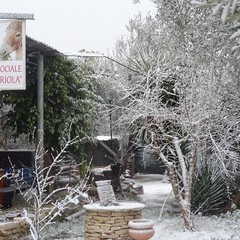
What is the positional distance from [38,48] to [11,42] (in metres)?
1.83

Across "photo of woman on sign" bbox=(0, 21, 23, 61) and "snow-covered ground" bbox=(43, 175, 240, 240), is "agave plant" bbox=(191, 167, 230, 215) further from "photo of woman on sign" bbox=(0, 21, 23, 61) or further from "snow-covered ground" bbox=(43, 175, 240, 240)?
"photo of woman on sign" bbox=(0, 21, 23, 61)

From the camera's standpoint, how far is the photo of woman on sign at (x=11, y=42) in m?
9.06

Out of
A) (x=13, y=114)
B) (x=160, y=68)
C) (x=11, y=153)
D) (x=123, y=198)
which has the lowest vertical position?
(x=123, y=198)

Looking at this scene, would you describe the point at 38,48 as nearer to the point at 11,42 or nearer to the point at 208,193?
the point at 11,42

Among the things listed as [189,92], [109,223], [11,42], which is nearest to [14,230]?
[109,223]

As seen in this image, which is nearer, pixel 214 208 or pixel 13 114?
pixel 214 208

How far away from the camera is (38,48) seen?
10898mm

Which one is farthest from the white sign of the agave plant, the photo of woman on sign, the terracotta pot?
the agave plant

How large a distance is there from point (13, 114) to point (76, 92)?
1.88m

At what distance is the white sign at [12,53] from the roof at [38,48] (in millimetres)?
843

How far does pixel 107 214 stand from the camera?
8.22m

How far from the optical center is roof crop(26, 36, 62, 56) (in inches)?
405

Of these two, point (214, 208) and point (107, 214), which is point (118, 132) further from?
point (107, 214)

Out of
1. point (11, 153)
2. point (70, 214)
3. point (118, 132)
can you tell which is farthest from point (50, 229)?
point (118, 132)
